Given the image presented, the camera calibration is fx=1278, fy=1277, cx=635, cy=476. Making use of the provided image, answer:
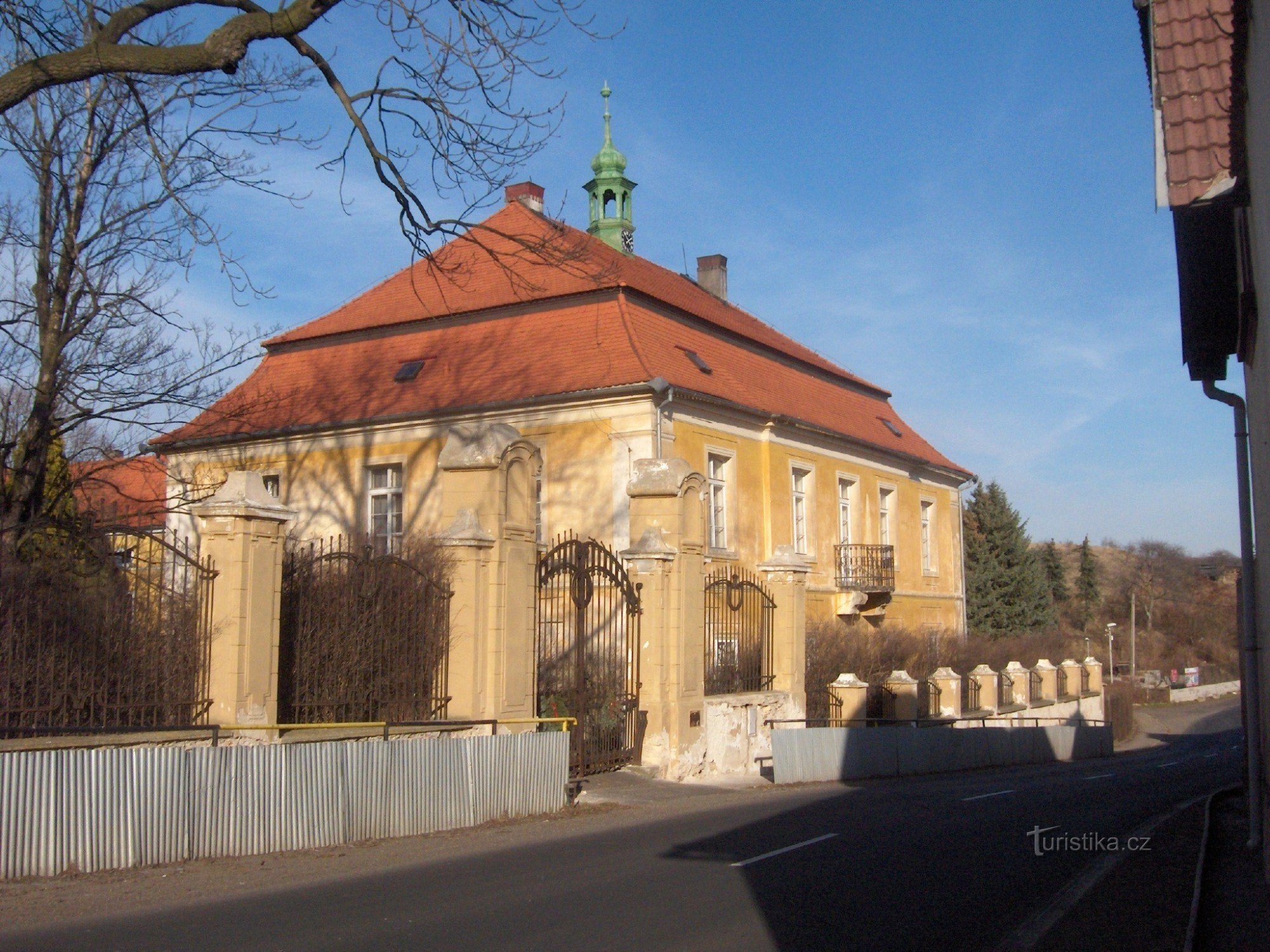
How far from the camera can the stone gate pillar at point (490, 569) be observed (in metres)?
14.0

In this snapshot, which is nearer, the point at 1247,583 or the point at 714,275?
the point at 1247,583

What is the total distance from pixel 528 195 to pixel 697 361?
7852 mm

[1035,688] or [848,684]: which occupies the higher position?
[848,684]

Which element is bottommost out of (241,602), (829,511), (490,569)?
(241,602)

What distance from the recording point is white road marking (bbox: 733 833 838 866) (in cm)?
1021

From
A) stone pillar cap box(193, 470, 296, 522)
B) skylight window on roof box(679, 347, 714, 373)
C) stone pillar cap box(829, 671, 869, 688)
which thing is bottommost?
stone pillar cap box(829, 671, 869, 688)

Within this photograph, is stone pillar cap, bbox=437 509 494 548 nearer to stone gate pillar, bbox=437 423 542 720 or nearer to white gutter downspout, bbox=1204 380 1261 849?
stone gate pillar, bbox=437 423 542 720

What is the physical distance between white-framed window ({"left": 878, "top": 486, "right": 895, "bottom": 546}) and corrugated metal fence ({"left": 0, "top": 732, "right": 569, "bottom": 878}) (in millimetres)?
25096

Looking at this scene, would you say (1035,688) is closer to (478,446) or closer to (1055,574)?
(478,446)

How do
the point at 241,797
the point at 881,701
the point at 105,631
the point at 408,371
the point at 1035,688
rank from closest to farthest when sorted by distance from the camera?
the point at 241,797, the point at 105,631, the point at 881,701, the point at 408,371, the point at 1035,688

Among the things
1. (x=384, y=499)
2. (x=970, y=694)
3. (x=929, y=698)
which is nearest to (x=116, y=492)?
(x=384, y=499)

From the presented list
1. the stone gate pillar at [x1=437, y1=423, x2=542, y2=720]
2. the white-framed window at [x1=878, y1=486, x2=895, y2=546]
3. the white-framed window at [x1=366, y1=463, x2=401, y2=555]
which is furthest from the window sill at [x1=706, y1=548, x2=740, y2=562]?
the stone gate pillar at [x1=437, y1=423, x2=542, y2=720]

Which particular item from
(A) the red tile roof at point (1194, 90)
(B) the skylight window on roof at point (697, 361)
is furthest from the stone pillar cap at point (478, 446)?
(B) the skylight window on roof at point (697, 361)

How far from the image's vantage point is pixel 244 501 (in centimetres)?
1109
